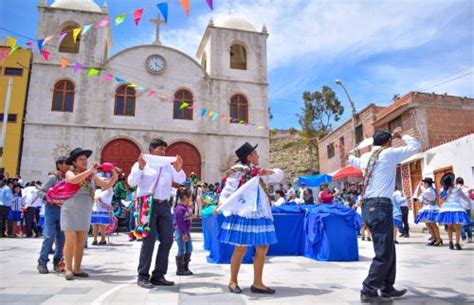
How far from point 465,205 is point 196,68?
16166 millimetres

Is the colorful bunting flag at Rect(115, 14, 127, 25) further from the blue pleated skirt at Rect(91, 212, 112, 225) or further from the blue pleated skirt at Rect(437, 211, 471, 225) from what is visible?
the blue pleated skirt at Rect(437, 211, 471, 225)

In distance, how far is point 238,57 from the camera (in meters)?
24.1

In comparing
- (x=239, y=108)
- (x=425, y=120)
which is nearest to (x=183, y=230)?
(x=239, y=108)

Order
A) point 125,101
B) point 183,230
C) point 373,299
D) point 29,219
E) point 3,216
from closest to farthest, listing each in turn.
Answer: point 373,299 < point 183,230 < point 3,216 < point 29,219 < point 125,101

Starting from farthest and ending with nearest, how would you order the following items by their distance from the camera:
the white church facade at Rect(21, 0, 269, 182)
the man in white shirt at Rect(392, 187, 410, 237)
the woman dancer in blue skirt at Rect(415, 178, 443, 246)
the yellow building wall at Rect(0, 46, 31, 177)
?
the white church facade at Rect(21, 0, 269, 182)
the yellow building wall at Rect(0, 46, 31, 177)
the man in white shirt at Rect(392, 187, 410, 237)
the woman dancer in blue skirt at Rect(415, 178, 443, 246)

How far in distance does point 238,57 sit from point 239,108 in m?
4.55

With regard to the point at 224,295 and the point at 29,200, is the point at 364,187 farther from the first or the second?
the point at 29,200

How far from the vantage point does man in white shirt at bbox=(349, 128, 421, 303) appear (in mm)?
3705

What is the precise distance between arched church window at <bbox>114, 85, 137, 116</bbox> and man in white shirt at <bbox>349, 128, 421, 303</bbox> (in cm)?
1774

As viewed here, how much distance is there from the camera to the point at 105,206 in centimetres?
895

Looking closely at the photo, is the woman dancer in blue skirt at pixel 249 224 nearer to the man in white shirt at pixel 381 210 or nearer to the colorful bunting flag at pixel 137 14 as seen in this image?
the man in white shirt at pixel 381 210

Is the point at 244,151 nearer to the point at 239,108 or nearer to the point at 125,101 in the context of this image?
the point at 125,101

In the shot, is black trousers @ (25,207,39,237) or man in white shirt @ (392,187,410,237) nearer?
man in white shirt @ (392,187,410,237)

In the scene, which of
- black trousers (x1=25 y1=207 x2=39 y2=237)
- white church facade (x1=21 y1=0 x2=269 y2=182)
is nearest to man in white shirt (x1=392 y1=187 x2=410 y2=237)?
white church facade (x1=21 y1=0 x2=269 y2=182)
